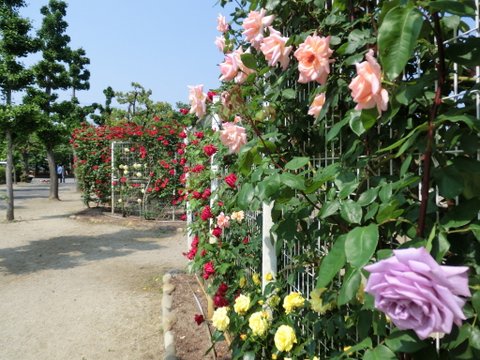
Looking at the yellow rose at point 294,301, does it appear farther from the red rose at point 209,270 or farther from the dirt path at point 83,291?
the dirt path at point 83,291

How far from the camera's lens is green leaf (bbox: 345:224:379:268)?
2.62 feet

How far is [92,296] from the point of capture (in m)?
4.62

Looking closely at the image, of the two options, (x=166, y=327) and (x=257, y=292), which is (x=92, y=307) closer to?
(x=166, y=327)

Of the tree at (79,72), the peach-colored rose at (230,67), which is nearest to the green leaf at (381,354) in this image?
the peach-colored rose at (230,67)

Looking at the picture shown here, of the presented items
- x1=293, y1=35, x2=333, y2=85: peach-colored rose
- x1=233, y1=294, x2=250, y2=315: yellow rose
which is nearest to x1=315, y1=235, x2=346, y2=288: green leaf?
Answer: x1=293, y1=35, x2=333, y2=85: peach-colored rose

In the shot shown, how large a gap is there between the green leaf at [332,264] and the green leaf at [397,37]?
0.40 m

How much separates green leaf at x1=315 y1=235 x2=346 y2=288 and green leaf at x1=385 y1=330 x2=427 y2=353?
18 cm


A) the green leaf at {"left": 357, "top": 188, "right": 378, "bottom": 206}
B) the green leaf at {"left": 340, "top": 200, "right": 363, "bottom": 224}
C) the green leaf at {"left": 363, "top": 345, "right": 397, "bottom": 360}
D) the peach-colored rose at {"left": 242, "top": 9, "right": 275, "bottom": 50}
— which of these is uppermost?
the peach-colored rose at {"left": 242, "top": 9, "right": 275, "bottom": 50}

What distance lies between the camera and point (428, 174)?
0.89 metres

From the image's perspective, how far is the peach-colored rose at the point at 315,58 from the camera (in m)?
1.16

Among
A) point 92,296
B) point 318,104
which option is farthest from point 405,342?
point 92,296

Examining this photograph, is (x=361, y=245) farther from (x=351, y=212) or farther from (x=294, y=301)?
(x=294, y=301)

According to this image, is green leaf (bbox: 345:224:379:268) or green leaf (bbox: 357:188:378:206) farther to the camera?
green leaf (bbox: 357:188:378:206)

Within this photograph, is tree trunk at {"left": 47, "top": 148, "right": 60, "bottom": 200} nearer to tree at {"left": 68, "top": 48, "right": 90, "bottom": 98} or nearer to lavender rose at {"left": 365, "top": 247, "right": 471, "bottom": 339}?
tree at {"left": 68, "top": 48, "right": 90, "bottom": 98}
